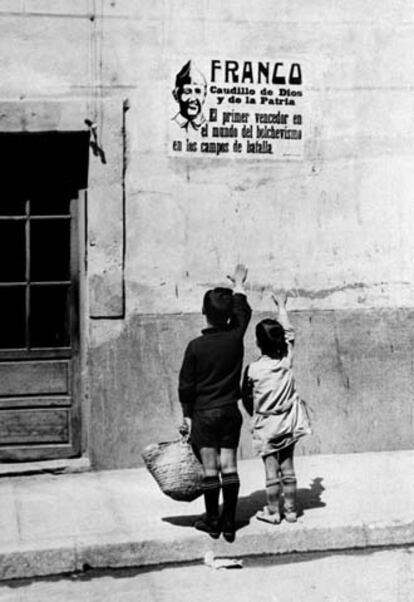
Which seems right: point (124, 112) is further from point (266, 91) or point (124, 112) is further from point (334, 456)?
point (334, 456)

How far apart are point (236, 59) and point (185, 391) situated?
3.29 meters

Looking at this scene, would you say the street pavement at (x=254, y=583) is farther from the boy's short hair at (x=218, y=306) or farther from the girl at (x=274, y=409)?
the boy's short hair at (x=218, y=306)

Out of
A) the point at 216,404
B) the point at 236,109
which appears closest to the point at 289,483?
the point at 216,404

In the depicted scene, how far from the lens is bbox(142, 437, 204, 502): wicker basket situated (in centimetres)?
679

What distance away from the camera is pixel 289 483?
7.20 m

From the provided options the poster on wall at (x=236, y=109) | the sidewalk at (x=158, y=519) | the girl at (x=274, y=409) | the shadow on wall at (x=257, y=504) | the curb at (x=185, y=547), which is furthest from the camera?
the poster on wall at (x=236, y=109)

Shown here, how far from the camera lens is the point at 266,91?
357 inches

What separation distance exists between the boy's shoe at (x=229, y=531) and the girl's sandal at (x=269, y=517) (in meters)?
0.33

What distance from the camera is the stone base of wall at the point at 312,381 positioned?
352 inches

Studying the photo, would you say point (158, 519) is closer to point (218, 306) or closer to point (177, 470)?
point (177, 470)

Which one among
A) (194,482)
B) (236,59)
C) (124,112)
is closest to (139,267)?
(124,112)

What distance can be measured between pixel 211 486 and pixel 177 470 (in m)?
0.25

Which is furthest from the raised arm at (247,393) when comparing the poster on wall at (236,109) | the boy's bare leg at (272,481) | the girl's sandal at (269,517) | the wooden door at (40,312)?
the poster on wall at (236,109)

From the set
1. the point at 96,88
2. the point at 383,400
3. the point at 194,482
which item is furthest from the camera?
the point at 383,400
